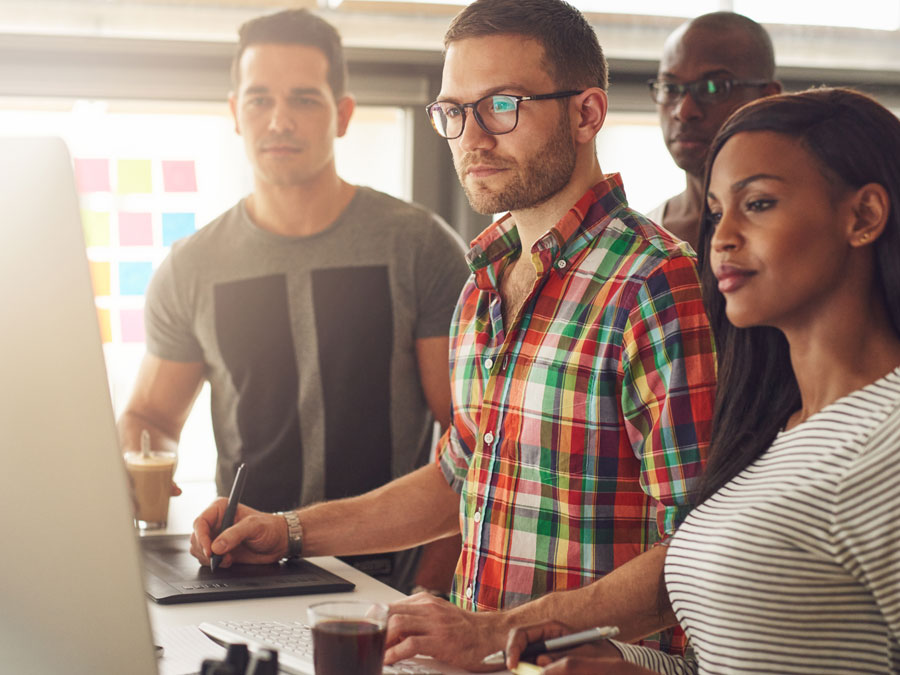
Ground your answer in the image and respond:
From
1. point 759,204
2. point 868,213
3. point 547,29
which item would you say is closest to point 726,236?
point 759,204

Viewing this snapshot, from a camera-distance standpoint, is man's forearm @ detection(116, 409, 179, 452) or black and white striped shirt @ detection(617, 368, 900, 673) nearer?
black and white striped shirt @ detection(617, 368, 900, 673)

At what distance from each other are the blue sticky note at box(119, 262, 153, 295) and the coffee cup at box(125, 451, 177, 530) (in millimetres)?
1091

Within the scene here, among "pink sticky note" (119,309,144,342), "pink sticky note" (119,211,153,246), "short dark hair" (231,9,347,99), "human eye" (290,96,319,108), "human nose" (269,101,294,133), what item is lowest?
"pink sticky note" (119,309,144,342)

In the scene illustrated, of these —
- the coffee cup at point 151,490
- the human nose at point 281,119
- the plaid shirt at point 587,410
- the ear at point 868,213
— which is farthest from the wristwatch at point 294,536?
the human nose at point 281,119

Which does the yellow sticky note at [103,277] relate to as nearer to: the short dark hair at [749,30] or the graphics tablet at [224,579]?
the graphics tablet at [224,579]

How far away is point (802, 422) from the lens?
3.95 feet

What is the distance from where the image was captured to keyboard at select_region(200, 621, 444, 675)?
1.11 m

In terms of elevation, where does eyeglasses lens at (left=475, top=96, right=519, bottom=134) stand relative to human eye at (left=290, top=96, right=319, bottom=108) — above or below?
below

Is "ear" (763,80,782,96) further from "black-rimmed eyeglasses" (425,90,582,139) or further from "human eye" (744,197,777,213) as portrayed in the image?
"human eye" (744,197,777,213)

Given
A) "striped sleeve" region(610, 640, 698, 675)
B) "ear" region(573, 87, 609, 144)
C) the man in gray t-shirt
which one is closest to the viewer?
"striped sleeve" region(610, 640, 698, 675)

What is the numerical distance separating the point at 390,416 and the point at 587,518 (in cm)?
108

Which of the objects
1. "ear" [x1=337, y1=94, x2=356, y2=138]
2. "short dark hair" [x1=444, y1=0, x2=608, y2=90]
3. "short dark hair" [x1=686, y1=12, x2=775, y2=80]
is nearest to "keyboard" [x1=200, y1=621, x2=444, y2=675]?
"short dark hair" [x1=444, y1=0, x2=608, y2=90]

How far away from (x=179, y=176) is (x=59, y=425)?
8.05ft

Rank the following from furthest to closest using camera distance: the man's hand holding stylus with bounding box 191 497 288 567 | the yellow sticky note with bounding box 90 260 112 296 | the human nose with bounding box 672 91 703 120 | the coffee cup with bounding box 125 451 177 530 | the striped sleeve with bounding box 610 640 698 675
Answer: the yellow sticky note with bounding box 90 260 112 296
the human nose with bounding box 672 91 703 120
the coffee cup with bounding box 125 451 177 530
the man's hand holding stylus with bounding box 191 497 288 567
the striped sleeve with bounding box 610 640 698 675
